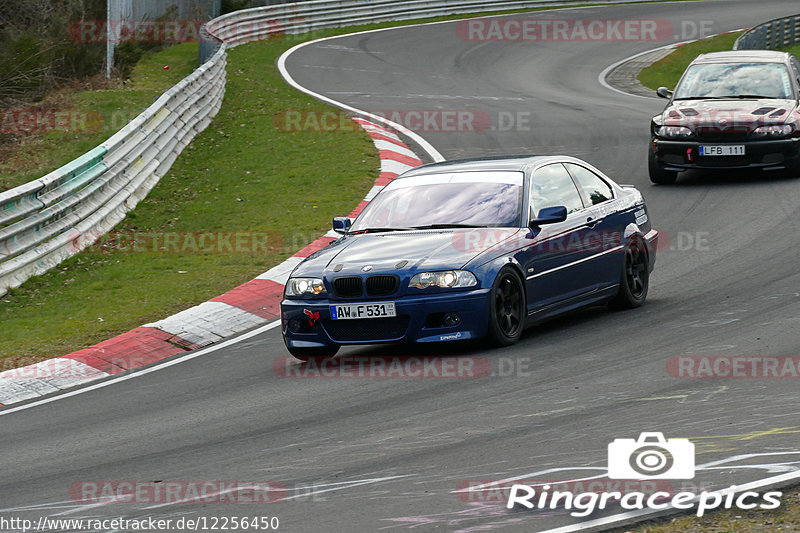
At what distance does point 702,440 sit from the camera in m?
6.40

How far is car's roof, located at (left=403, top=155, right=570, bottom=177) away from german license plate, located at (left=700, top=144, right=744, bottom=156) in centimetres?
619

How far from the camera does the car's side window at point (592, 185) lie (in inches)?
422

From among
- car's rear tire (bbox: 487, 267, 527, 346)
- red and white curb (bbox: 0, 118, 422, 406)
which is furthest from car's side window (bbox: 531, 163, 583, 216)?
red and white curb (bbox: 0, 118, 422, 406)

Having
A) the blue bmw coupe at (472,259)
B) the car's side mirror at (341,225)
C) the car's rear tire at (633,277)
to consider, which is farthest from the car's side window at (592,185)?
the car's side mirror at (341,225)

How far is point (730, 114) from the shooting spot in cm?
1647

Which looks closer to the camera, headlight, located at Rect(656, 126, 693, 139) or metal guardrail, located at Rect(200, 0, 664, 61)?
headlight, located at Rect(656, 126, 693, 139)

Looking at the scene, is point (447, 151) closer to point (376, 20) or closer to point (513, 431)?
point (513, 431)

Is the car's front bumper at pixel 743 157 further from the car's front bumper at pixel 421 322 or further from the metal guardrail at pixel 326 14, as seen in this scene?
the metal guardrail at pixel 326 14

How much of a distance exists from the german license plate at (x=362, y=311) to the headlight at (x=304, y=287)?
205 millimetres

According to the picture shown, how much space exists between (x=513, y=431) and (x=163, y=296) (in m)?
6.14

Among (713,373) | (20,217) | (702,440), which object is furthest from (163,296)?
(702,440)

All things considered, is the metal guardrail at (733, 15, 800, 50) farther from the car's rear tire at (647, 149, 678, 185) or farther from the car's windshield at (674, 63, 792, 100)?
the car's rear tire at (647, 149, 678, 185)

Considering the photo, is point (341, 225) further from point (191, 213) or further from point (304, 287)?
point (191, 213)

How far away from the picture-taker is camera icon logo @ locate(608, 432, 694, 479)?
589cm
